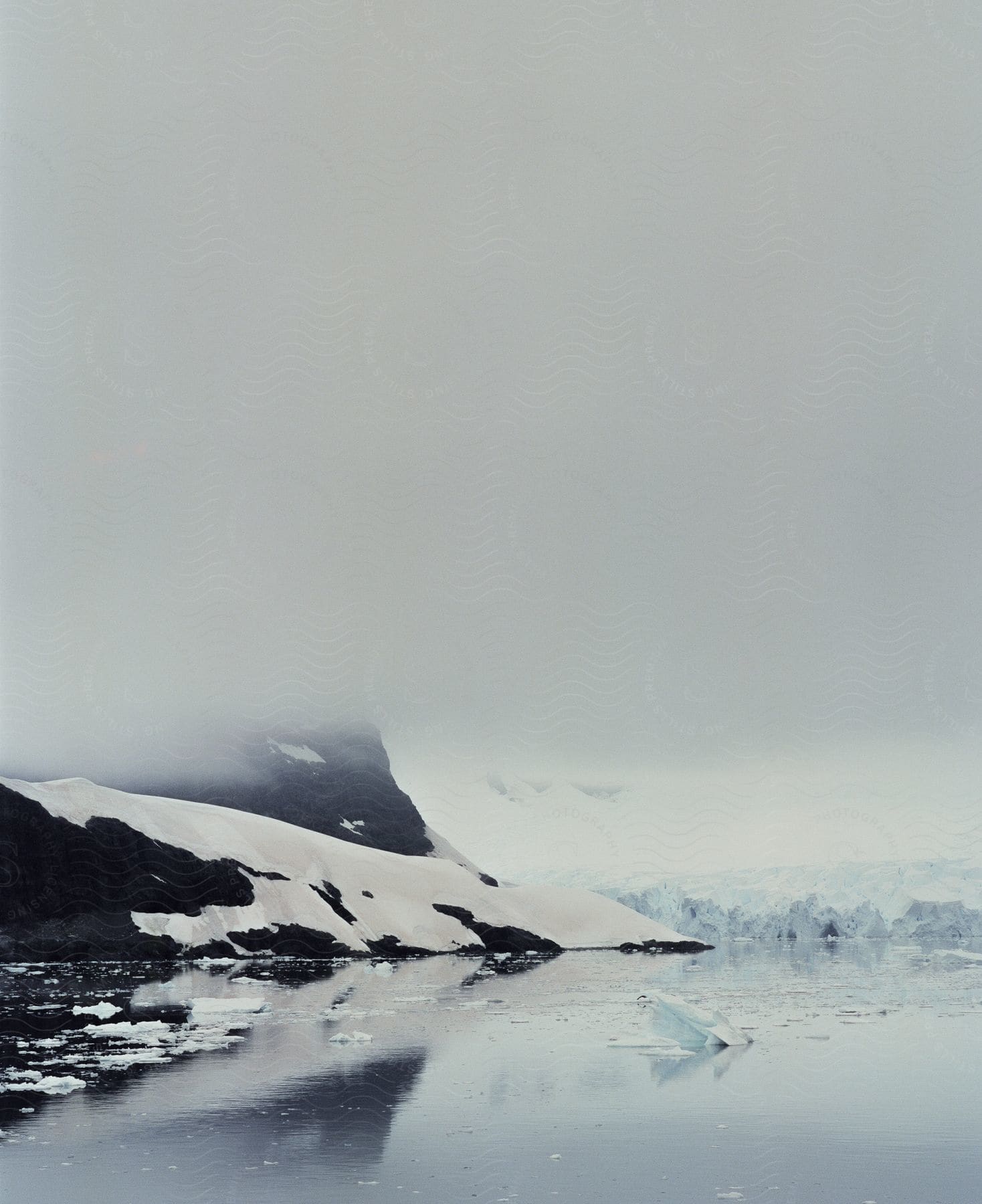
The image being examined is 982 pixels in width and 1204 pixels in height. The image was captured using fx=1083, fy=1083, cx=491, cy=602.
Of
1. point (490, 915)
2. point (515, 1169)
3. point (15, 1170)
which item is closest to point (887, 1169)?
point (515, 1169)

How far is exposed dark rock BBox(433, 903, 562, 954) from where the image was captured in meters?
120

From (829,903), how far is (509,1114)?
156 metres

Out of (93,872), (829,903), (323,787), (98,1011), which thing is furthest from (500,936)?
(98,1011)

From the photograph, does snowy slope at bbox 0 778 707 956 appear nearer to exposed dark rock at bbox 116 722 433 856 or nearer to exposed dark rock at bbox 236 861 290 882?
exposed dark rock at bbox 236 861 290 882

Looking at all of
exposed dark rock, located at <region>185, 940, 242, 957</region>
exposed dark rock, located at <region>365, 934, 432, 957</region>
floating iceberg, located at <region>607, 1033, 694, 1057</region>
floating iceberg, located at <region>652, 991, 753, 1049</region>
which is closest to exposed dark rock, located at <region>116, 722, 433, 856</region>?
exposed dark rock, located at <region>365, 934, 432, 957</region>

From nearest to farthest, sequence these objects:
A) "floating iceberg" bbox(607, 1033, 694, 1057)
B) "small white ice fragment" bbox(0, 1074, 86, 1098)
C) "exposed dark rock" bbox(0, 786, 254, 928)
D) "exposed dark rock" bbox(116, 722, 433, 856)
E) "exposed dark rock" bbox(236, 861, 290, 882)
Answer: "small white ice fragment" bbox(0, 1074, 86, 1098) < "floating iceberg" bbox(607, 1033, 694, 1057) < "exposed dark rock" bbox(0, 786, 254, 928) < "exposed dark rock" bbox(236, 861, 290, 882) < "exposed dark rock" bbox(116, 722, 433, 856)

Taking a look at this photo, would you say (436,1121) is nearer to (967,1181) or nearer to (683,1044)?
(967,1181)

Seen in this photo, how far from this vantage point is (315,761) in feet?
552

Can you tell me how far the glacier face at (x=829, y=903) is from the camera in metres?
158

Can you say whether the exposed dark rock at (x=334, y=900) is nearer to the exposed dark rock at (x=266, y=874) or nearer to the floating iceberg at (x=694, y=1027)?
the exposed dark rock at (x=266, y=874)

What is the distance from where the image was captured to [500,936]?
121500mm

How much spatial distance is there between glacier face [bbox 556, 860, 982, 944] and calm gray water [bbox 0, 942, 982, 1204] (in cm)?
13026

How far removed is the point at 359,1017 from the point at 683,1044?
11.8m

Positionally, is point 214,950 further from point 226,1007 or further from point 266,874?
point 226,1007
